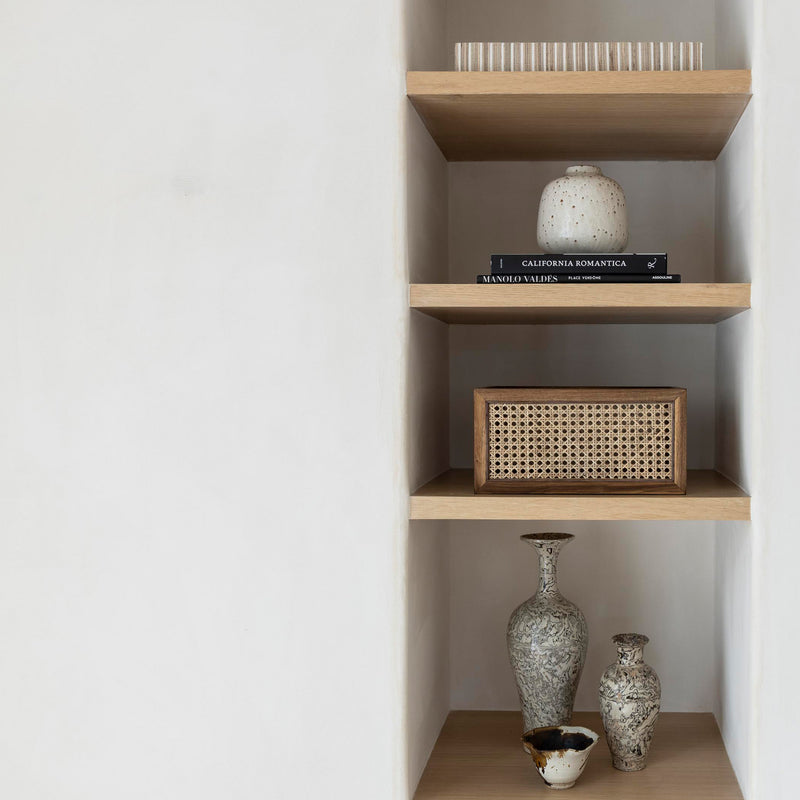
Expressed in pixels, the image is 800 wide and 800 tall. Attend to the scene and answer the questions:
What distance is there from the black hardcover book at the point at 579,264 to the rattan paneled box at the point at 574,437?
161 mm

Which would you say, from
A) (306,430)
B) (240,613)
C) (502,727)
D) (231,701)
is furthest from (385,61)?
(502,727)

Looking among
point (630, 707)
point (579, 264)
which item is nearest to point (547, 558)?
point (630, 707)

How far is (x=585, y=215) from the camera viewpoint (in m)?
1.29

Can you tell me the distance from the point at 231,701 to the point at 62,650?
0.25 meters

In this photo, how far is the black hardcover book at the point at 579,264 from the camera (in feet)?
4.02

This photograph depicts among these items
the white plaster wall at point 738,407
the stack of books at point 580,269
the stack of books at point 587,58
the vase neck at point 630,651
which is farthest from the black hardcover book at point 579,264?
the vase neck at point 630,651

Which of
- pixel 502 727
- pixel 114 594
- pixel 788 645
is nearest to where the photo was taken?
pixel 788 645

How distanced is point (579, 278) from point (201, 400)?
1.75 feet

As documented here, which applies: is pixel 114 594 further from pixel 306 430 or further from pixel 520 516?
pixel 520 516

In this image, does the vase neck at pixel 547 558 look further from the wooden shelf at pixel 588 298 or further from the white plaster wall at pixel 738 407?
the wooden shelf at pixel 588 298

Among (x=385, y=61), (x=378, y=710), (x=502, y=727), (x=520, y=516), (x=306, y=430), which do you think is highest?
(x=385, y=61)

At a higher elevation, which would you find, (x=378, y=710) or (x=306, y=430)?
(x=306, y=430)

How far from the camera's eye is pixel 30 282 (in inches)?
50.2

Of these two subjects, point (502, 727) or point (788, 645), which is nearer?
point (788, 645)
